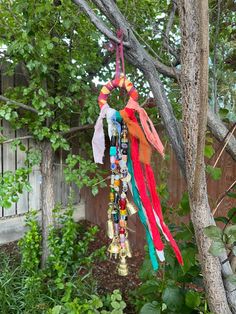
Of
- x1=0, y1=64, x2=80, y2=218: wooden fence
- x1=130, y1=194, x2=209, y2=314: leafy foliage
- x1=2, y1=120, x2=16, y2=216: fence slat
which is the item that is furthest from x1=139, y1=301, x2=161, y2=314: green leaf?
x1=2, y1=120, x2=16, y2=216: fence slat

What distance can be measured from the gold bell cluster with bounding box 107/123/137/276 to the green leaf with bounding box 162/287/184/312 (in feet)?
0.57

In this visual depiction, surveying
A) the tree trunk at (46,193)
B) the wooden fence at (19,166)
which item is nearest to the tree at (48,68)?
the tree trunk at (46,193)

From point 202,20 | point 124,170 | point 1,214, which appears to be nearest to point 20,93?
point 1,214

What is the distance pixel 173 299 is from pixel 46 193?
1466 mm

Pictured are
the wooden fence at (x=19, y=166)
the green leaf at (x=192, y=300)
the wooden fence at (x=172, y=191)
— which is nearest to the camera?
the green leaf at (x=192, y=300)

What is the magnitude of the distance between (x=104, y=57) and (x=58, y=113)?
0.51 m

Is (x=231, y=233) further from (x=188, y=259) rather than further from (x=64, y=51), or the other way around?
(x=64, y=51)

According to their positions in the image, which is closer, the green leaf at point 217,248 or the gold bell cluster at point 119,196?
the green leaf at point 217,248

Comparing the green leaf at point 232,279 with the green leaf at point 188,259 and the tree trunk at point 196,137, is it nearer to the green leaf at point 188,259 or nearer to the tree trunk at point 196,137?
the tree trunk at point 196,137

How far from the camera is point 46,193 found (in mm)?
2205

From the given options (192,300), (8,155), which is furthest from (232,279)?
(8,155)

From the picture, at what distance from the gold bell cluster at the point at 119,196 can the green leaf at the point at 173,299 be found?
0.17 metres

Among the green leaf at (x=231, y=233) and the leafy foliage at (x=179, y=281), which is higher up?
the green leaf at (x=231, y=233)

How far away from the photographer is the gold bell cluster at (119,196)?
0.77m
